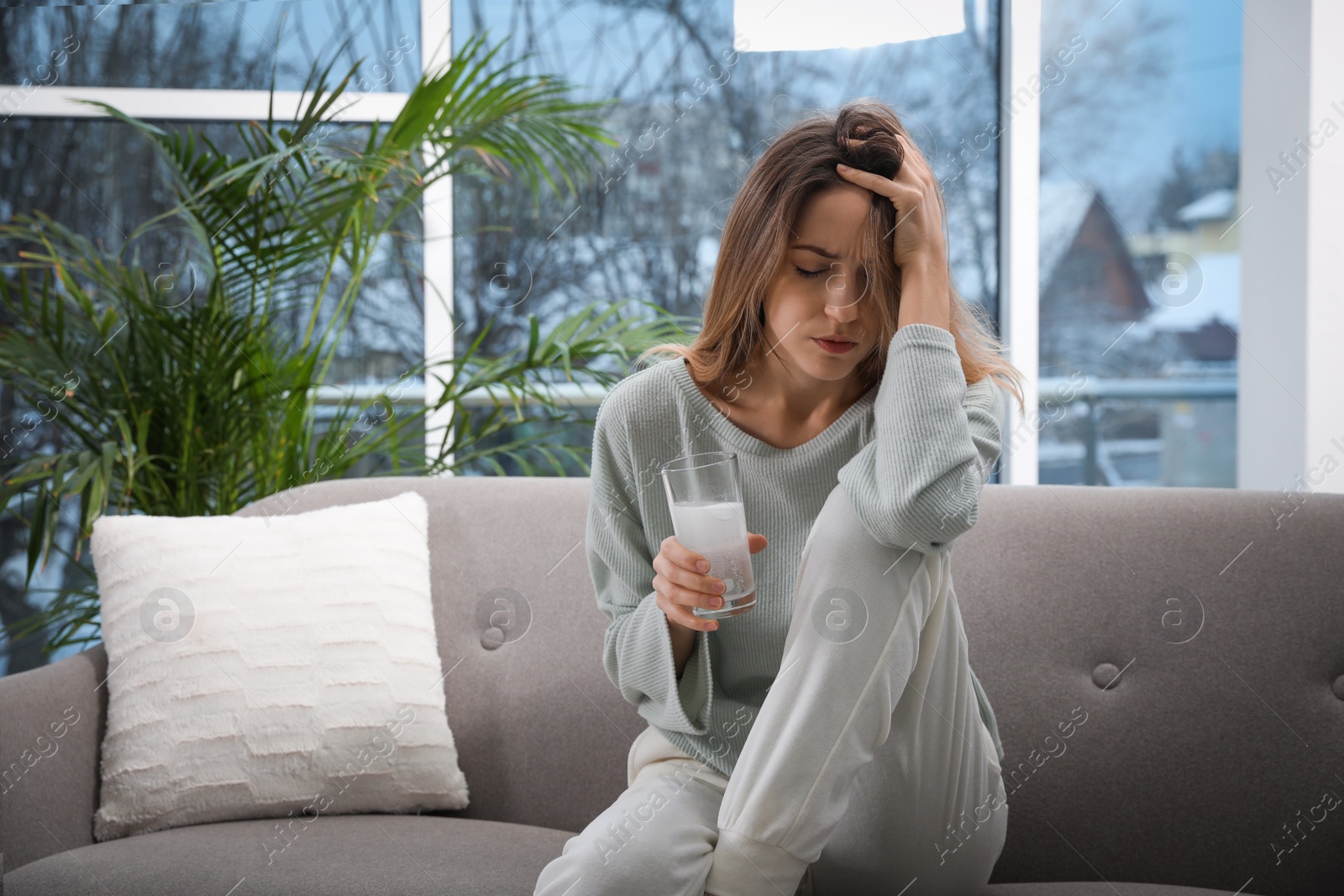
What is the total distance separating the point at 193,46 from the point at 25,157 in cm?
52

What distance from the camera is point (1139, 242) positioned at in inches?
103

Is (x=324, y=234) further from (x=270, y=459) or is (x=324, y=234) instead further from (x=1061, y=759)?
(x=1061, y=759)

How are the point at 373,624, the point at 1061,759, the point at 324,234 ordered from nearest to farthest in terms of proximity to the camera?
the point at 1061,759 < the point at 373,624 < the point at 324,234

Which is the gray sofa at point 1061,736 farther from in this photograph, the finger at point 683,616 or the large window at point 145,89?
the large window at point 145,89

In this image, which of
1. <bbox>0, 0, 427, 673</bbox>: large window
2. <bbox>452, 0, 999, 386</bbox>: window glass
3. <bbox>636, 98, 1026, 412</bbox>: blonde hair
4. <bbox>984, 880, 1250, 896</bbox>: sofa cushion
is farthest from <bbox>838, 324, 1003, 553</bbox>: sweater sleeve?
<bbox>0, 0, 427, 673</bbox>: large window

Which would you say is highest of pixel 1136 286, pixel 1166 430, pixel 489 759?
pixel 1136 286

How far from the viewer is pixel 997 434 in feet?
3.79

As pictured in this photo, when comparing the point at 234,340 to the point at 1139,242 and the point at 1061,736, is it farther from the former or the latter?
the point at 1139,242

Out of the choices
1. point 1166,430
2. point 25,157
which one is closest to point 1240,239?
point 1166,430

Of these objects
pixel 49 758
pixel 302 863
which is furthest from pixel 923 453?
pixel 49 758

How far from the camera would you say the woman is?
885 mm

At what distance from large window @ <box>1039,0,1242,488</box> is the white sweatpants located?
1806mm

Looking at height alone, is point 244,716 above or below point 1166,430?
below

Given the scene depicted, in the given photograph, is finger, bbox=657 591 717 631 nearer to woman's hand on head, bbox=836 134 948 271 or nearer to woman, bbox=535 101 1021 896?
woman, bbox=535 101 1021 896
